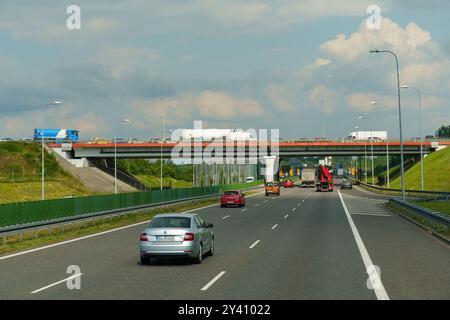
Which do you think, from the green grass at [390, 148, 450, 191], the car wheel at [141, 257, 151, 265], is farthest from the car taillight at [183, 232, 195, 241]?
the green grass at [390, 148, 450, 191]

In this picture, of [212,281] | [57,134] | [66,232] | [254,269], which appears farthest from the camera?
[57,134]

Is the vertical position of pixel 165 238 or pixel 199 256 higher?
pixel 165 238

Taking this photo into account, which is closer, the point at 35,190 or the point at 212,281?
the point at 212,281

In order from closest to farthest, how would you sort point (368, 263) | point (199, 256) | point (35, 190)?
point (368, 263) < point (199, 256) < point (35, 190)

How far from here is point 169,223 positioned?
16.7 metres

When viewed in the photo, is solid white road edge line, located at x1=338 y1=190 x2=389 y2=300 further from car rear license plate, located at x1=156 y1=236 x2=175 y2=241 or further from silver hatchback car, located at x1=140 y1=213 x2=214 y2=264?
car rear license plate, located at x1=156 y1=236 x2=175 y2=241

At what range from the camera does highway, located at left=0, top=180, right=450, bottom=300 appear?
11.8m

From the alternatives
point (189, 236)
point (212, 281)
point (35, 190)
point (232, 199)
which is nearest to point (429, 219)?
point (189, 236)

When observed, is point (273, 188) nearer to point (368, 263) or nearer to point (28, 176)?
point (28, 176)

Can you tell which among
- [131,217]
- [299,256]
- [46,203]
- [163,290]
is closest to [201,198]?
[131,217]

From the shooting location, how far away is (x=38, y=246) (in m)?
21.8

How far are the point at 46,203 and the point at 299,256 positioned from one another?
1314cm

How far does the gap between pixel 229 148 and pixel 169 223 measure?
77.3 meters
